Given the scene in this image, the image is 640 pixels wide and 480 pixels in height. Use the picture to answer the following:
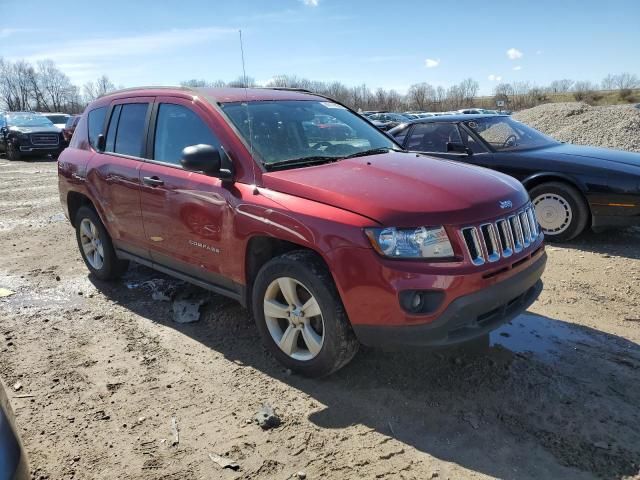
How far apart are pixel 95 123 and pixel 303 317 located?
3.40 metres

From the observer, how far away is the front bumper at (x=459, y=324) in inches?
108

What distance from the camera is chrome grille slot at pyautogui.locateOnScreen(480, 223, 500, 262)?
288 cm

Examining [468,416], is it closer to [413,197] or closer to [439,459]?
[439,459]

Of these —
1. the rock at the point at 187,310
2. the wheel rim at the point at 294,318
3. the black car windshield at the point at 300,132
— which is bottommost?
the rock at the point at 187,310

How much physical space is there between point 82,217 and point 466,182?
13.5 feet

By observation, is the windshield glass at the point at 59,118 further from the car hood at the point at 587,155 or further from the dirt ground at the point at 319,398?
the car hood at the point at 587,155

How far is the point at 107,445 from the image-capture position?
9.13 feet

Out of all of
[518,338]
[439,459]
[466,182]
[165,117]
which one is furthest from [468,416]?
[165,117]

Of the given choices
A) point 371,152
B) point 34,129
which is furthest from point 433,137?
point 34,129

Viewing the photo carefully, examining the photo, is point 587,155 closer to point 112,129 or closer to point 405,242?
point 405,242

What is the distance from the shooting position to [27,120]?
2138cm

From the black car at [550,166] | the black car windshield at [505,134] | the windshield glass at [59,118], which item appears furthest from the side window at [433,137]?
the windshield glass at [59,118]

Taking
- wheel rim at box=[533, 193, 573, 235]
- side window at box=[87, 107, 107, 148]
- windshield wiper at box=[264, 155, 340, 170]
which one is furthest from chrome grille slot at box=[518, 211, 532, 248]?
side window at box=[87, 107, 107, 148]

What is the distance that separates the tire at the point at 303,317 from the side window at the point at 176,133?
44.4 inches
